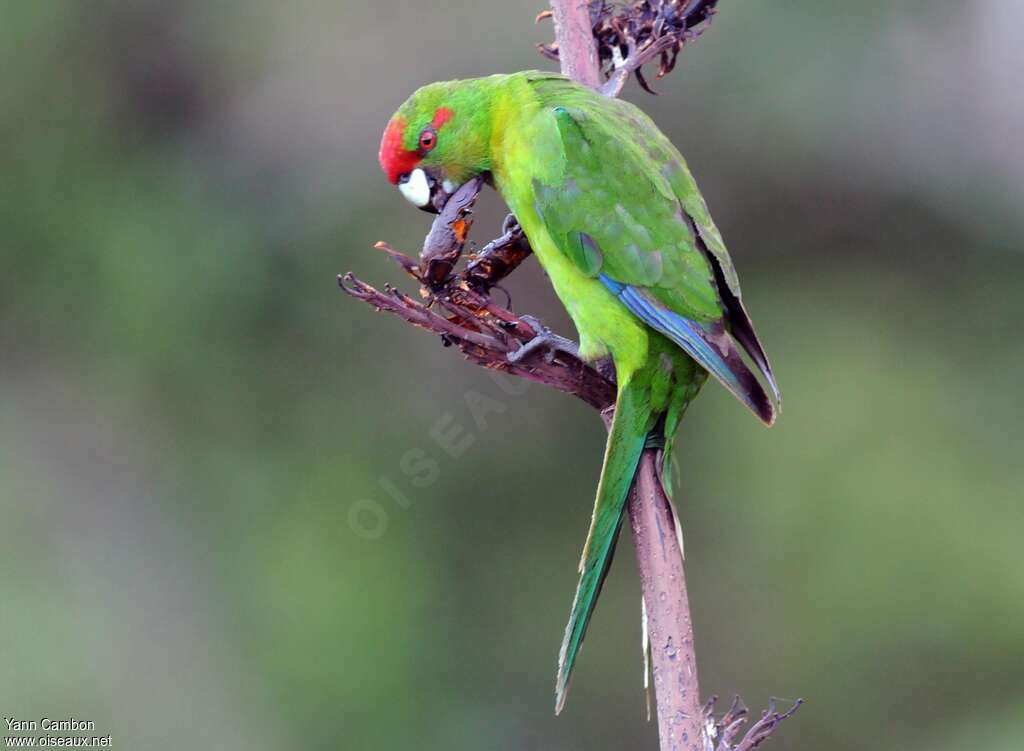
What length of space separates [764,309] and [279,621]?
232cm

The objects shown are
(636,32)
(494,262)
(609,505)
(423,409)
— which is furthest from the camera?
(423,409)

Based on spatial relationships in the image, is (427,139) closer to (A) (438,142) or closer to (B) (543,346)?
(A) (438,142)

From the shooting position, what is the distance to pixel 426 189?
8.70 feet

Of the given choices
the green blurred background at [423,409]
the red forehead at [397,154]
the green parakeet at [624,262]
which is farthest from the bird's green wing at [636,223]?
the green blurred background at [423,409]

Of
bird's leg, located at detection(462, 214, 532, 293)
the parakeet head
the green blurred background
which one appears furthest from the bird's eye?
the green blurred background

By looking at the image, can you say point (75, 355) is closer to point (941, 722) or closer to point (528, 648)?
point (528, 648)

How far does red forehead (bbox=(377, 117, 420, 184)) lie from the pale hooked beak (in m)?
0.02

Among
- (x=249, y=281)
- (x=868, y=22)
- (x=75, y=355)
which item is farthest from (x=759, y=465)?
(x=75, y=355)

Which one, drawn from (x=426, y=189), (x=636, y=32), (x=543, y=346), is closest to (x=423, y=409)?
(x=426, y=189)

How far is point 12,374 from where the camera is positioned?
461cm

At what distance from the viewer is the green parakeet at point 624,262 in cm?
213

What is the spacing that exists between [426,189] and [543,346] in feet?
2.33

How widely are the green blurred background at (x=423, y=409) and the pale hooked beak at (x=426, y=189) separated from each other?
56.9 inches

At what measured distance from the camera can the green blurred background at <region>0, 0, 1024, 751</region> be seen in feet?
13.5
